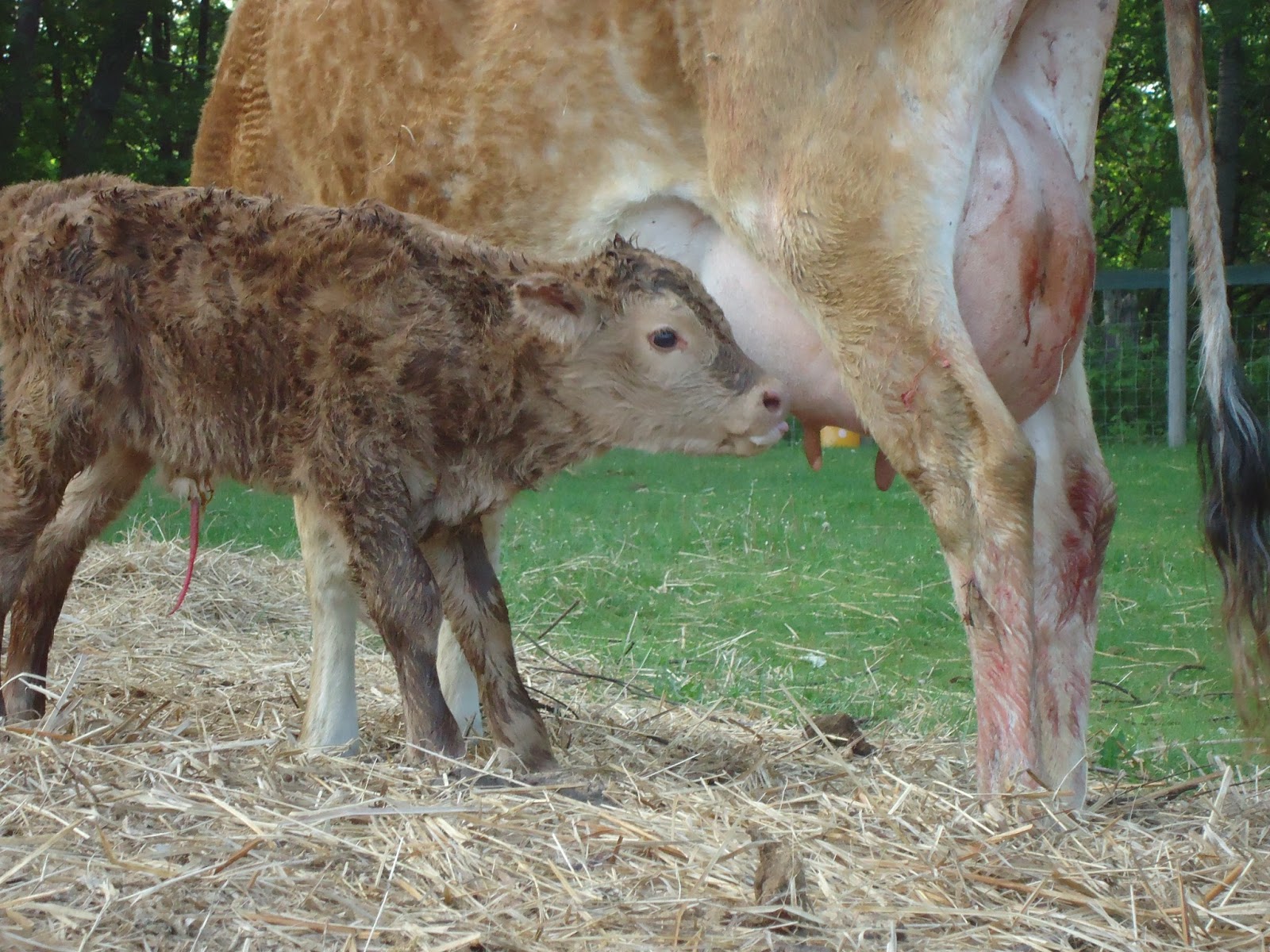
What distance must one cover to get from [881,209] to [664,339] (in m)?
0.71

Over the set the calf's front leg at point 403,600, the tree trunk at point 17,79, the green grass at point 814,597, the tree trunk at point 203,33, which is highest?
the tree trunk at point 203,33

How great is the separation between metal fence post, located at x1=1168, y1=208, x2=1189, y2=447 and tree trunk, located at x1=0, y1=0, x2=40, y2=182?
11.3 metres

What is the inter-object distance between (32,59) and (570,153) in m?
11.6

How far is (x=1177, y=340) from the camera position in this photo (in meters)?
15.0

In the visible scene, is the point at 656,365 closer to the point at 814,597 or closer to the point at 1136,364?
the point at 814,597

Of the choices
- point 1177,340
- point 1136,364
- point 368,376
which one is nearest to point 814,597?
point 368,376

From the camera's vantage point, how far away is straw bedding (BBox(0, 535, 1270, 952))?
101 inches

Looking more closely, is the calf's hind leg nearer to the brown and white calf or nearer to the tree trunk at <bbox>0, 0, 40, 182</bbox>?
the brown and white calf

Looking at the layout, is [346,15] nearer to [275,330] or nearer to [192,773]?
[275,330]

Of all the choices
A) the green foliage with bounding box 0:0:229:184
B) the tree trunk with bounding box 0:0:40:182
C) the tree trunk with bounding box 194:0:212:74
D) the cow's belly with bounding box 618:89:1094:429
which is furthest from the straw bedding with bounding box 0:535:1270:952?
the tree trunk with bounding box 194:0:212:74

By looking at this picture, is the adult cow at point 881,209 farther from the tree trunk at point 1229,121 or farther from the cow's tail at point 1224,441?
the tree trunk at point 1229,121

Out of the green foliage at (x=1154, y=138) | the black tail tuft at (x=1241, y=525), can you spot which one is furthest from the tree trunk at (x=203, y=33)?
the black tail tuft at (x=1241, y=525)

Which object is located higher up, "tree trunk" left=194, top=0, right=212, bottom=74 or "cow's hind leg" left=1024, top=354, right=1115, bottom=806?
"tree trunk" left=194, top=0, right=212, bottom=74

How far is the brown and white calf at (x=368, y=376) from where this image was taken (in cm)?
368
